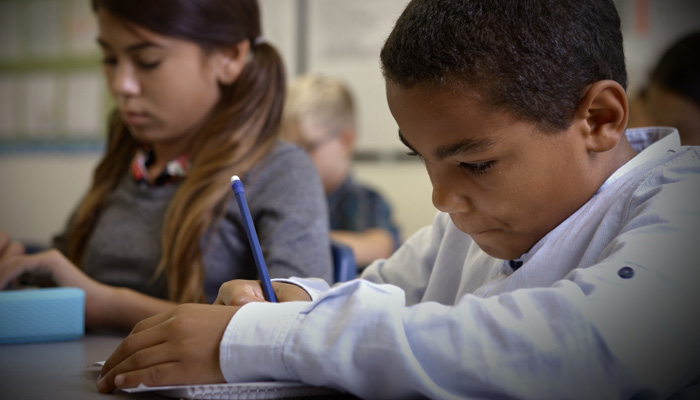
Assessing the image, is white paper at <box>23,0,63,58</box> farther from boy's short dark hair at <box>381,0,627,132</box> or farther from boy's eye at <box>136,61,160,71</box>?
boy's short dark hair at <box>381,0,627,132</box>

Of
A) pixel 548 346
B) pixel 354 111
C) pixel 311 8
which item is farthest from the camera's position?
pixel 311 8

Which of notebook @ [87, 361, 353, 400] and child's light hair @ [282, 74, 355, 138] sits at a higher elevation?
notebook @ [87, 361, 353, 400]

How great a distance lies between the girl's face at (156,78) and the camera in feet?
3.78

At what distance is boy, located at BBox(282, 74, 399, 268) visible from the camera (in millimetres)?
2219

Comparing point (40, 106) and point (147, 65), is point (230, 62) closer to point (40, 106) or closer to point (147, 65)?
point (147, 65)

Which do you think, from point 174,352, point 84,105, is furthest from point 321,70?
point 174,352

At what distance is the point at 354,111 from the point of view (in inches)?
96.5

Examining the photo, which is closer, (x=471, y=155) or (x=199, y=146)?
(x=471, y=155)

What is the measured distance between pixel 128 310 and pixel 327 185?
1.39 metres

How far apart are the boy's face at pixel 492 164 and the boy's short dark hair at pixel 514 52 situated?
14 millimetres

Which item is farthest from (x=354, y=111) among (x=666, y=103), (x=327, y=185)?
(x=666, y=103)

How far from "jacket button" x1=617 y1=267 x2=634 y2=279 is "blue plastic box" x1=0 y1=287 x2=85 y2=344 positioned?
63cm

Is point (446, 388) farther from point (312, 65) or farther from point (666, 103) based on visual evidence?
point (312, 65)

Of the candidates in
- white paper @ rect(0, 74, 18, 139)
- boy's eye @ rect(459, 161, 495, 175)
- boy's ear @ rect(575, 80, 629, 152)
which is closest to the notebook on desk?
boy's eye @ rect(459, 161, 495, 175)
